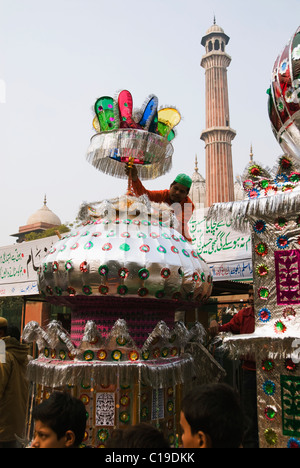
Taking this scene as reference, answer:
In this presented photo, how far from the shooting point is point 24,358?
3623 mm

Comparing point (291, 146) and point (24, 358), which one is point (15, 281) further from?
point (291, 146)

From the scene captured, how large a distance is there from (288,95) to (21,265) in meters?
9.45

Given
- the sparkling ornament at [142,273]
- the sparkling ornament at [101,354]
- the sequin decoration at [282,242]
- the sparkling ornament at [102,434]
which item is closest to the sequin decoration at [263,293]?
the sequin decoration at [282,242]

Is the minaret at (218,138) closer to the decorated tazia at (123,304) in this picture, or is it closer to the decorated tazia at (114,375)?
the decorated tazia at (123,304)

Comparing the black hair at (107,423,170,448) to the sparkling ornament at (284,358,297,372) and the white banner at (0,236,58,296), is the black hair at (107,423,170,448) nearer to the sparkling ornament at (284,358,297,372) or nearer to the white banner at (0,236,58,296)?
the sparkling ornament at (284,358,297,372)

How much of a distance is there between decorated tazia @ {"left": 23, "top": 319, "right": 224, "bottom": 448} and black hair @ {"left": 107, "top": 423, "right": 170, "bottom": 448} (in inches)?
57.1

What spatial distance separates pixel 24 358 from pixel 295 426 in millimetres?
2333

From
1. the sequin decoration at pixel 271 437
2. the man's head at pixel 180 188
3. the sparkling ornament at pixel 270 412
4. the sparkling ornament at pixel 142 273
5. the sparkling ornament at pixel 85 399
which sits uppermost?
the man's head at pixel 180 188

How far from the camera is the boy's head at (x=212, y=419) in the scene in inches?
59.2

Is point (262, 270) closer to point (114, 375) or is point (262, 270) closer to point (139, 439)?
point (114, 375)

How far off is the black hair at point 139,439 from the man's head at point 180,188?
2863 millimetres

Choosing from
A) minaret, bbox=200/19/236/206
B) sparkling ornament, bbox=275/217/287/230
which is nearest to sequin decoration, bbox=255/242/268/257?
sparkling ornament, bbox=275/217/287/230

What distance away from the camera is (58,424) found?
177 cm
